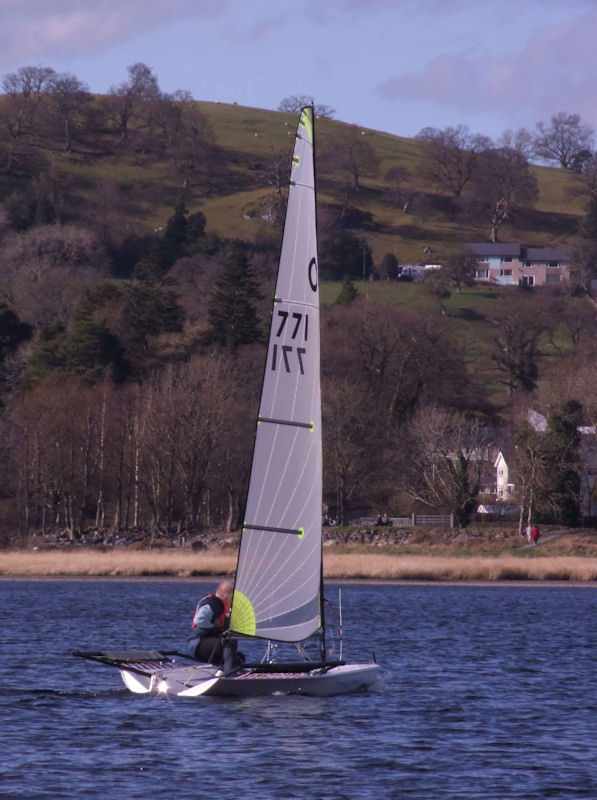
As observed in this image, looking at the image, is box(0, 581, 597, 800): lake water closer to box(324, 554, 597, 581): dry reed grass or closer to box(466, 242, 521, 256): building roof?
box(324, 554, 597, 581): dry reed grass

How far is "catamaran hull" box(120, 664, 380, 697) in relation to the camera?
20.6 m

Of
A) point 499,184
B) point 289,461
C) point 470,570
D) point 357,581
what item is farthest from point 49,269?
point 289,461

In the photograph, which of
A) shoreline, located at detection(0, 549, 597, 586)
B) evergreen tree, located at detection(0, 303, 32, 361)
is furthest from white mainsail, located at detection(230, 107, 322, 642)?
evergreen tree, located at detection(0, 303, 32, 361)

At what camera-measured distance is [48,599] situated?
150 ft

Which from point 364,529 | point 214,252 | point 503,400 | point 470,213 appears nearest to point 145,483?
point 364,529

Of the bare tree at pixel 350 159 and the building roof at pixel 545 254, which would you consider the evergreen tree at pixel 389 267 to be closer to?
the building roof at pixel 545 254

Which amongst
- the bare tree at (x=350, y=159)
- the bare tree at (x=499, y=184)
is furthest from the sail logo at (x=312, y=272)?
the bare tree at (x=350, y=159)

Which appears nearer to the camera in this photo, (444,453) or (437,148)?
(444,453)

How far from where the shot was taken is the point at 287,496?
20797 millimetres

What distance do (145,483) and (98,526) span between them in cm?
347

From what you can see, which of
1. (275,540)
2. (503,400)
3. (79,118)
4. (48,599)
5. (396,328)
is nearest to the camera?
(275,540)

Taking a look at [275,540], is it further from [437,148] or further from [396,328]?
[437,148]

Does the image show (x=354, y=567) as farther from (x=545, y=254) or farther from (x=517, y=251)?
(x=545, y=254)

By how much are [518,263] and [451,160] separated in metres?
20.4
